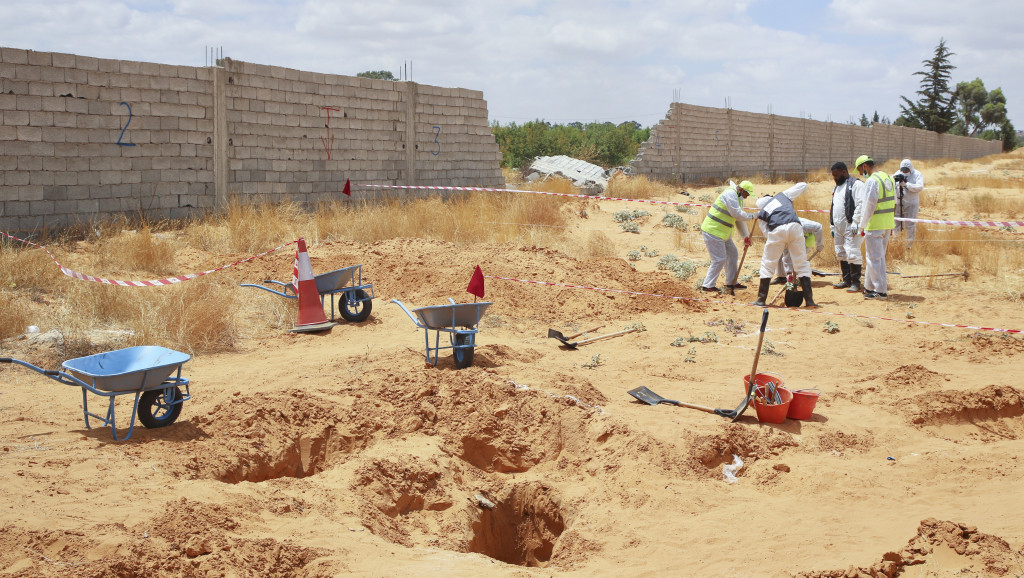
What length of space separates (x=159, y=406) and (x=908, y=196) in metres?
12.8

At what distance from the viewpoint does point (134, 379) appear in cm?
491

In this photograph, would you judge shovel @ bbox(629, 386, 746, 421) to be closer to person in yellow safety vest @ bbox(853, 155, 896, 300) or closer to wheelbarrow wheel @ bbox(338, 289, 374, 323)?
wheelbarrow wheel @ bbox(338, 289, 374, 323)

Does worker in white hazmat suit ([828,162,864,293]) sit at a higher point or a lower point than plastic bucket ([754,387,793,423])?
higher

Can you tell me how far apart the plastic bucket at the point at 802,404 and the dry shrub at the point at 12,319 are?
22.6ft

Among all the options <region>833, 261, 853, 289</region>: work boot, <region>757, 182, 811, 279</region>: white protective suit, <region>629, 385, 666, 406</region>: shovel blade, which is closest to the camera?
<region>629, 385, 666, 406</region>: shovel blade

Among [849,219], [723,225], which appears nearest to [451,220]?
[723,225]

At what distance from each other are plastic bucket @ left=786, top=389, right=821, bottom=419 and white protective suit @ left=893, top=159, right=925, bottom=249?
8.70 m

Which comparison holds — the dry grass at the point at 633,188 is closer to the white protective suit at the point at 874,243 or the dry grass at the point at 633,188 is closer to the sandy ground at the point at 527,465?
the white protective suit at the point at 874,243

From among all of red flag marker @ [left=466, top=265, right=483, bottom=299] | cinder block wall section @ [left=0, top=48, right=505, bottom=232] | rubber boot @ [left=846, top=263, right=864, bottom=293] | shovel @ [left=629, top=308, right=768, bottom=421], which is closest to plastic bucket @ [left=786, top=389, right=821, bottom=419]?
shovel @ [left=629, top=308, right=768, bottom=421]

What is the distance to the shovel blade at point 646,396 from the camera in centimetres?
631

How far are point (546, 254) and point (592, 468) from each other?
6.63 metres

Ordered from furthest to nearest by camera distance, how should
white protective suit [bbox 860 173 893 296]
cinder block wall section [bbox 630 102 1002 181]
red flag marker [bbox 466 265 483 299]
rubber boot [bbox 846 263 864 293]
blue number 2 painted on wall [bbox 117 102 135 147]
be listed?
cinder block wall section [bbox 630 102 1002 181]
blue number 2 painted on wall [bbox 117 102 135 147]
rubber boot [bbox 846 263 864 293]
white protective suit [bbox 860 173 893 296]
red flag marker [bbox 466 265 483 299]

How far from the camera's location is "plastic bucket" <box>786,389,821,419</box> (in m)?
6.01

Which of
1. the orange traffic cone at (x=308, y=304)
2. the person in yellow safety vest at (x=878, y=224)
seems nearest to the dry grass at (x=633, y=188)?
the person in yellow safety vest at (x=878, y=224)
